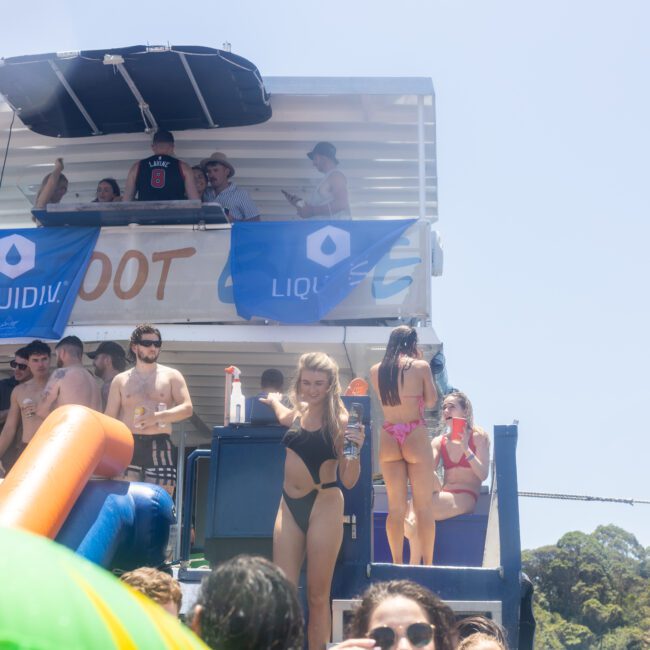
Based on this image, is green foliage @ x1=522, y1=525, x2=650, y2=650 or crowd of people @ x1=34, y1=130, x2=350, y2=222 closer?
crowd of people @ x1=34, y1=130, x2=350, y2=222

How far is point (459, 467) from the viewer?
6.64 meters

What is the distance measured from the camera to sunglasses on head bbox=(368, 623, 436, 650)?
2826mm

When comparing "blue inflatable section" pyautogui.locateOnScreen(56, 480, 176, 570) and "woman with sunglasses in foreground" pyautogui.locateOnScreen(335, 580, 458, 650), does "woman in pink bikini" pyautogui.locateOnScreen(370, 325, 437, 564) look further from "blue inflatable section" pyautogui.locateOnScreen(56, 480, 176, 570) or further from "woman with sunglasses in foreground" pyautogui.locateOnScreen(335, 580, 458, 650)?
"woman with sunglasses in foreground" pyautogui.locateOnScreen(335, 580, 458, 650)

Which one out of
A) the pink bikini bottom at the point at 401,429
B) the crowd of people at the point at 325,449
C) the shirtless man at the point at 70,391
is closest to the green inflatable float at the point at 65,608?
the crowd of people at the point at 325,449

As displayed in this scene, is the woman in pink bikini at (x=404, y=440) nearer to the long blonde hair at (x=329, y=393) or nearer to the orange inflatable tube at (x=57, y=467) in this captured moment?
the long blonde hair at (x=329, y=393)

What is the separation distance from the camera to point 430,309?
913 cm

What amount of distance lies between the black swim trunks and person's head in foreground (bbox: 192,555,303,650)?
204 inches

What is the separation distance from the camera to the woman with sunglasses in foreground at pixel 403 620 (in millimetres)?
2854

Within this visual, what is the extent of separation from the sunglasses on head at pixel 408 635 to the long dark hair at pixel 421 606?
122 mm

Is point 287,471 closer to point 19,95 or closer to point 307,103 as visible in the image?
point 307,103

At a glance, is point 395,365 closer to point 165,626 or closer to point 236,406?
point 236,406

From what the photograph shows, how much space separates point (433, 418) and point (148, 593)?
7.08 metres

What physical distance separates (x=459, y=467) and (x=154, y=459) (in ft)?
7.31

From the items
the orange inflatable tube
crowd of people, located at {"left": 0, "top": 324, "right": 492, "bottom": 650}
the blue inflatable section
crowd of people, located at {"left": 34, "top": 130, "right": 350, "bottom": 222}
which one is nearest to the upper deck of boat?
crowd of people, located at {"left": 34, "top": 130, "right": 350, "bottom": 222}
